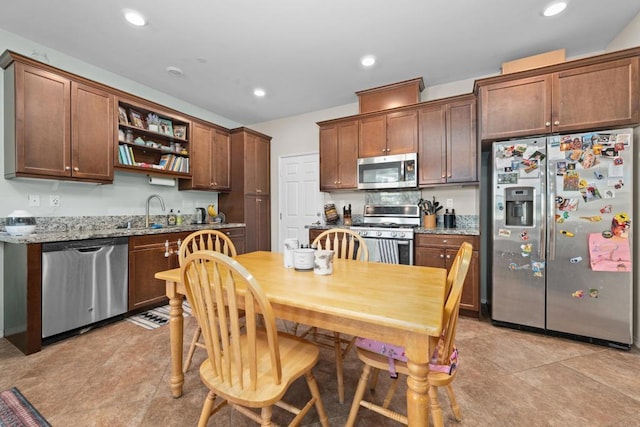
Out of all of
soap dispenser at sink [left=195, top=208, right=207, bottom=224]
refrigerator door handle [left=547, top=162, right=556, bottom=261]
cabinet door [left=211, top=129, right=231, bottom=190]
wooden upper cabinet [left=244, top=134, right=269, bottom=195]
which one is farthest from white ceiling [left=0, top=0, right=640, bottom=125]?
soap dispenser at sink [left=195, top=208, right=207, bottom=224]

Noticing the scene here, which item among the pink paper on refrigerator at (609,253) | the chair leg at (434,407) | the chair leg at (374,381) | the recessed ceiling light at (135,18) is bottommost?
the chair leg at (374,381)

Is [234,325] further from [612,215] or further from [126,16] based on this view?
[612,215]

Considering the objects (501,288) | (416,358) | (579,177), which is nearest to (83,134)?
(416,358)

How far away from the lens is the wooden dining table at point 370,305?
93 cm

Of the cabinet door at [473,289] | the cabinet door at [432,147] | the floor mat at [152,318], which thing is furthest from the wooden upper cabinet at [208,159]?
the cabinet door at [473,289]

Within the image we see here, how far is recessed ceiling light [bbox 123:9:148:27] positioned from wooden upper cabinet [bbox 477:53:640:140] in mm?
3184

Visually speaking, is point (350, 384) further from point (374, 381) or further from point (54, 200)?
point (54, 200)

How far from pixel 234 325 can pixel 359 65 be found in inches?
119

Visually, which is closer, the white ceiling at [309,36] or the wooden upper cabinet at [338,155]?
the white ceiling at [309,36]

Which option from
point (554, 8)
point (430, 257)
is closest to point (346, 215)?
point (430, 257)

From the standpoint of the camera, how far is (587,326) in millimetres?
2307

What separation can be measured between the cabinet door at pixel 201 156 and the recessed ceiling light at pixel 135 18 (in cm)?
157

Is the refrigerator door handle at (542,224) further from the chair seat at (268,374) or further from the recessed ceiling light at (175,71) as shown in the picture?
the recessed ceiling light at (175,71)

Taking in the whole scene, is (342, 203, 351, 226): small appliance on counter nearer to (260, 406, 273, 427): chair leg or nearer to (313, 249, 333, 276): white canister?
(313, 249, 333, 276): white canister
